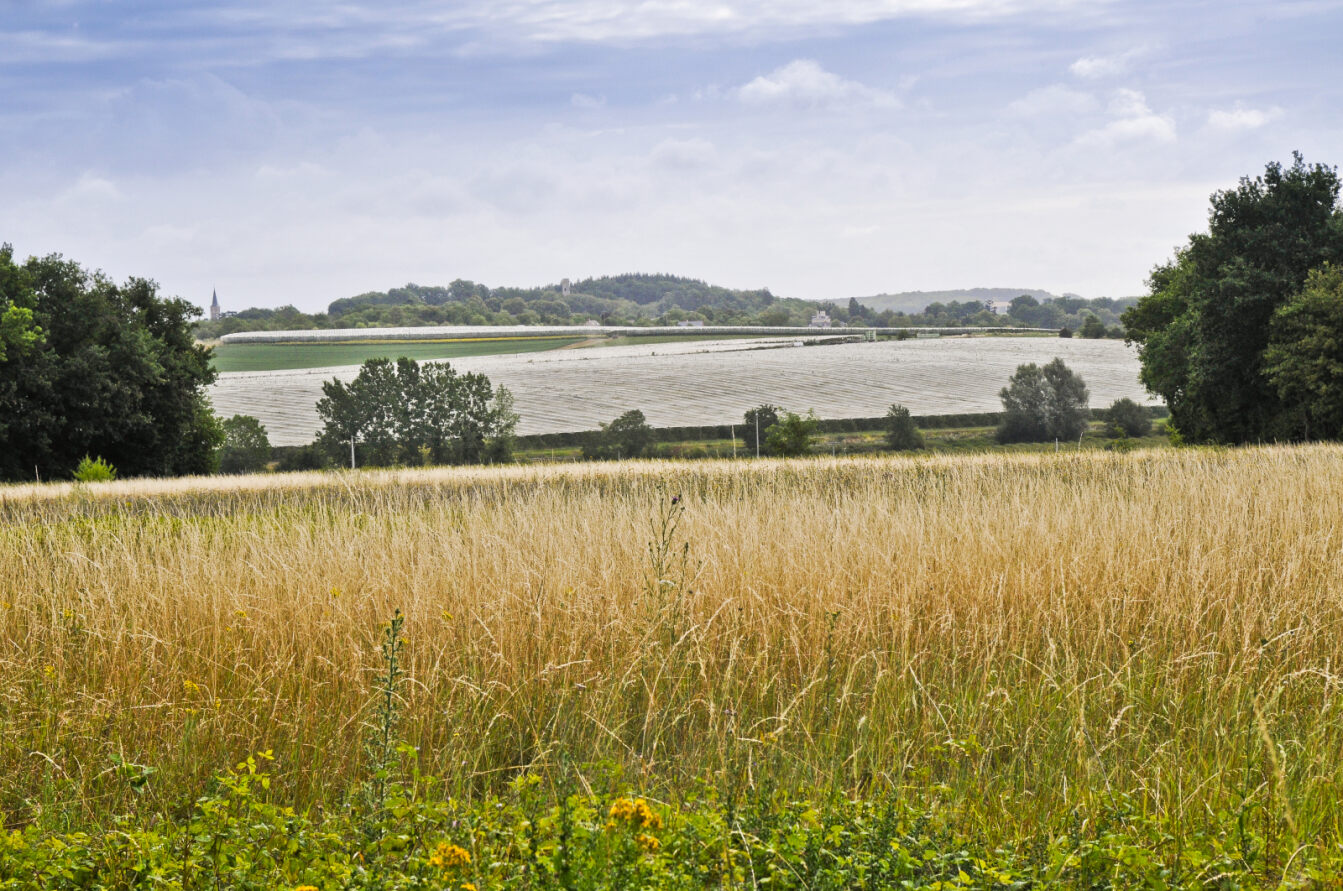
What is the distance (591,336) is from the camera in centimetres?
13288

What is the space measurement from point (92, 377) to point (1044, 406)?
66.6 metres

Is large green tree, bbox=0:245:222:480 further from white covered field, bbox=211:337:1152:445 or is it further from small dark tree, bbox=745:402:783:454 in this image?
small dark tree, bbox=745:402:783:454

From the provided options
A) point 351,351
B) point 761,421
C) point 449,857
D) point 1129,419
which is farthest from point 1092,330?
point 449,857

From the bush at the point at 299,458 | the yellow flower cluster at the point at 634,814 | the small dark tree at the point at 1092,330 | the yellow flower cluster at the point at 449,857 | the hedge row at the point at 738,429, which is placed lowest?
the bush at the point at 299,458

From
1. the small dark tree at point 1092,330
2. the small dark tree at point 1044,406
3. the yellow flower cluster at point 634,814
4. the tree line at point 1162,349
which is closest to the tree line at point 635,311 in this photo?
the small dark tree at point 1092,330

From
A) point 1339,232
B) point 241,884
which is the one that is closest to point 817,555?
point 241,884

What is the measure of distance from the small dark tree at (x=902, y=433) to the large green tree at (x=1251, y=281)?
3582cm

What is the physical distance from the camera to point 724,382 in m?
95.5

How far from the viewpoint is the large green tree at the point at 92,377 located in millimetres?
39812

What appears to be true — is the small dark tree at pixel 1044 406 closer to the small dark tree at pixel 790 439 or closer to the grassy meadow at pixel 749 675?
the small dark tree at pixel 790 439

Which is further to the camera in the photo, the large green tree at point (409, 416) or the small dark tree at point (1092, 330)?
the small dark tree at point (1092, 330)

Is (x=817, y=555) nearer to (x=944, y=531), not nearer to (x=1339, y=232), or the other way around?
(x=944, y=531)

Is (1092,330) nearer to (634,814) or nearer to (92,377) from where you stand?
(92,377)

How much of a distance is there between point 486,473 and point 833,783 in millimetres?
17801
